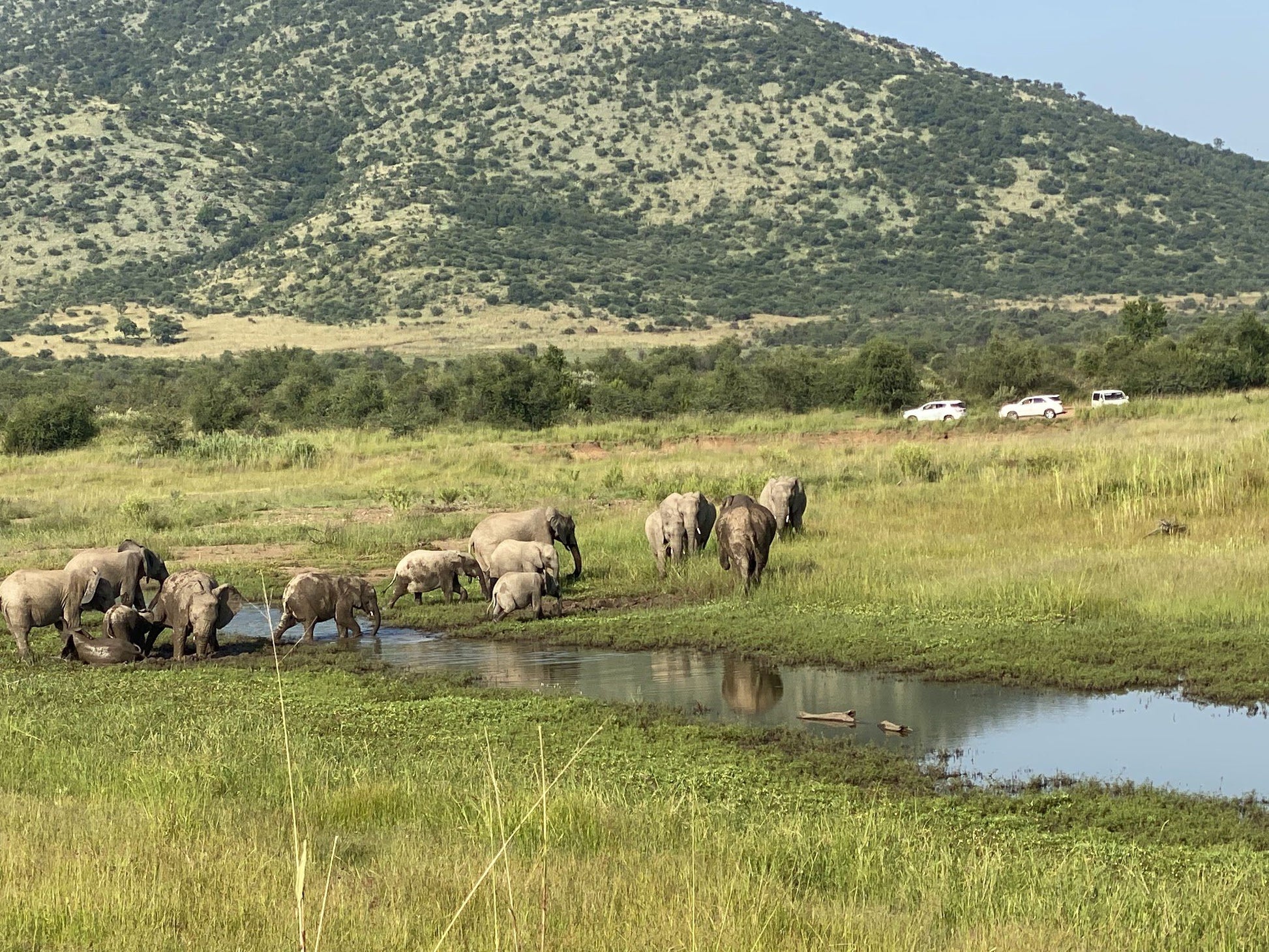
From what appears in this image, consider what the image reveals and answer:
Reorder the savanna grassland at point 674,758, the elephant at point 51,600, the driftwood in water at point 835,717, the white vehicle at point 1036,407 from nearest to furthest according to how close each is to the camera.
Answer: the savanna grassland at point 674,758 < the driftwood in water at point 835,717 < the elephant at point 51,600 < the white vehicle at point 1036,407

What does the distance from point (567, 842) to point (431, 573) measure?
36.3 feet

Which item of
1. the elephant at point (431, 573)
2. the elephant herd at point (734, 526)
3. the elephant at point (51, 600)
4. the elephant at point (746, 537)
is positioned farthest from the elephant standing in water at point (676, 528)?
the elephant at point (51, 600)

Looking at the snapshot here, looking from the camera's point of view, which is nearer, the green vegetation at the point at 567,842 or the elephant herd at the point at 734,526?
the green vegetation at the point at 567,842

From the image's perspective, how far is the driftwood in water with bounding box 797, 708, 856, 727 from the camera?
11527 millimetres

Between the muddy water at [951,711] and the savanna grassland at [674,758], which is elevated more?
the savanna grassland at [674,758]

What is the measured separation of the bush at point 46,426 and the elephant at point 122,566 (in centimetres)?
2839

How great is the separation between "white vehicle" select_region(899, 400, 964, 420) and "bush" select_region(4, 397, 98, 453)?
82.0ft

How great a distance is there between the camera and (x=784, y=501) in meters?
20.7

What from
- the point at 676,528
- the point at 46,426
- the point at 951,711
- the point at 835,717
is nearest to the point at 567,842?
the point at 835,717

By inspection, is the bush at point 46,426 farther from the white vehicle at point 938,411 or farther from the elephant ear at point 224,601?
the elephant ear at point 224,601

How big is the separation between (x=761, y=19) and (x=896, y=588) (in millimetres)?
138768

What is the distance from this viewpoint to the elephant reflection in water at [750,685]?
1238cm

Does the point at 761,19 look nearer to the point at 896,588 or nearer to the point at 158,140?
the point at 158,140

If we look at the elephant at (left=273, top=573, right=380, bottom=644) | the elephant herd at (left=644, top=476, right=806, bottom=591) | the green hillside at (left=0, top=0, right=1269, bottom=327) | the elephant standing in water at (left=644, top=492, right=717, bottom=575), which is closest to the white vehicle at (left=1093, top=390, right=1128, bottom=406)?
the elephant herd at (left=644, top=476, right=806, bottom=591)
